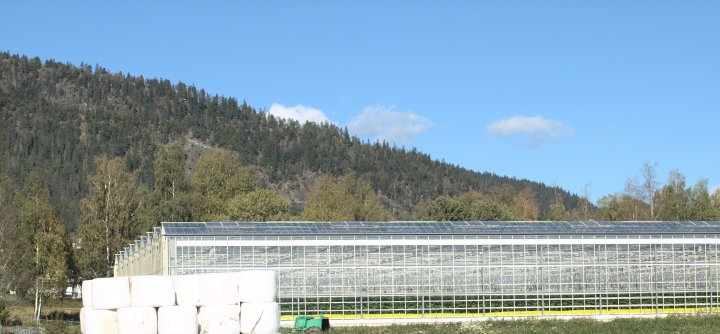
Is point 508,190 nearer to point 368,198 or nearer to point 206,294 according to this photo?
point 368,198

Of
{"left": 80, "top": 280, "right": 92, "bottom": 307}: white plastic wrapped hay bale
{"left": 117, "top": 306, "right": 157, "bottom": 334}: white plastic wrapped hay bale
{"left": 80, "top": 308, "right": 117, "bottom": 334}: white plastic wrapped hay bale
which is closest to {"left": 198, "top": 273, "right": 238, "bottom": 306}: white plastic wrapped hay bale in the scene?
{"left": 117, "top": 306, "right": 157, "bottom": 334}: white plastic wrapped hay bale

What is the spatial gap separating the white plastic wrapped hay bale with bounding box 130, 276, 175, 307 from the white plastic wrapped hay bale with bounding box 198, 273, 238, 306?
0.72 m

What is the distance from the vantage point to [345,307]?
167 ft

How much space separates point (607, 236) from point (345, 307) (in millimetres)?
13990

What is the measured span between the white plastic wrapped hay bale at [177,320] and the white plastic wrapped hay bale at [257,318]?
3.92 ft

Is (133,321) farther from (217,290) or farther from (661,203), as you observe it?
(661,203)

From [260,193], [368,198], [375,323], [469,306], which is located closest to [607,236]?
[469,306]

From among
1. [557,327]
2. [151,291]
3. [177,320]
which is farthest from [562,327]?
[151,291]

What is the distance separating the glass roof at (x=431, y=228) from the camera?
167ft

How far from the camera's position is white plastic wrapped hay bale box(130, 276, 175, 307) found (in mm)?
23672

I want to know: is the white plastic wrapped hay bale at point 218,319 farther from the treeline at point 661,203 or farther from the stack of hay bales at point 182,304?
the treeline at point 661,203

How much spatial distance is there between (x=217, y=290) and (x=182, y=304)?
2.80 feet

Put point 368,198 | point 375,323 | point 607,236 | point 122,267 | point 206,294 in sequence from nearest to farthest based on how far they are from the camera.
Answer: point 206,294, point 375,323, point 607,236, point 122,267, point 368,198

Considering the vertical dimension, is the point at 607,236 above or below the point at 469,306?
above
